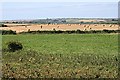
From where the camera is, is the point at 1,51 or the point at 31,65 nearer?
the point at 31,65

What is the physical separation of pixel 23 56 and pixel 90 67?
600cm

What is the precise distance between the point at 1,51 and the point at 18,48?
1917 millimetres

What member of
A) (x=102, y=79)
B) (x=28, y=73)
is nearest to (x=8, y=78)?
(x=28, y=73)

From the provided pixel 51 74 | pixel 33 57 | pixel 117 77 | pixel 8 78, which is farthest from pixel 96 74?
pixel 33 57

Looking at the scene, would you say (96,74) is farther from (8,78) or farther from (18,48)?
(18,48)

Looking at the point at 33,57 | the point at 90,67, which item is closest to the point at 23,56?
the point at 33,57

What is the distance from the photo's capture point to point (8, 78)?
1332 cm

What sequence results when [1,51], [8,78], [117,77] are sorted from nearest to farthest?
[8,78], [117,77], [1,51]

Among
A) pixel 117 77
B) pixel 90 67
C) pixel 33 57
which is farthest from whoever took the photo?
pixel 33 57

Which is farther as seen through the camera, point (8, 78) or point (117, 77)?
point (117, 77)

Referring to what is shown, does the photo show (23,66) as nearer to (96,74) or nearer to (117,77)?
(96,74)

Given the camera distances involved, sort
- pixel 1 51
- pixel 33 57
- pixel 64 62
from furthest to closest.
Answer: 1. pixel 1 51
2. pixel 33 57
3. pixel 64 62

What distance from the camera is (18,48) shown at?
25578 mm

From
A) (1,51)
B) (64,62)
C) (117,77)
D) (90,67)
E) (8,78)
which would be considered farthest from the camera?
(1,51)
